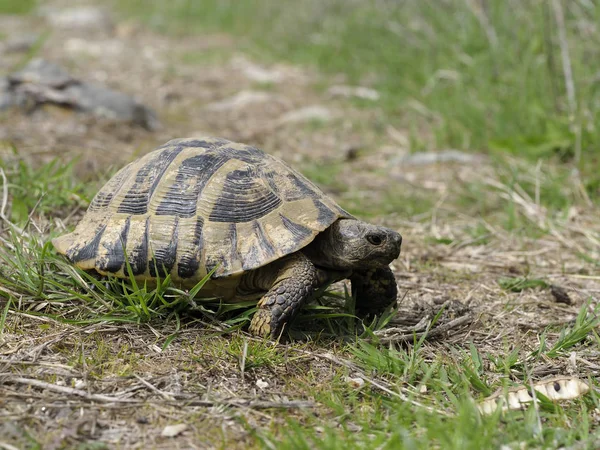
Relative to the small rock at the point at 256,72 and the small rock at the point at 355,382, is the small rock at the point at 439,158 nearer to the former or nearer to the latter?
the small rock at the point at 256,72

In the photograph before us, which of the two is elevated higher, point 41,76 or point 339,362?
point 339,362

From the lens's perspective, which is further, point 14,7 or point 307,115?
point 14,7

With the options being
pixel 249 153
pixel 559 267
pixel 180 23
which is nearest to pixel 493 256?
pixel 559 267

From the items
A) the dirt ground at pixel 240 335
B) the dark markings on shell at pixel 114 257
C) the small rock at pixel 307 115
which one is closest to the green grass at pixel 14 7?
the dirt ground at pixel 240 335

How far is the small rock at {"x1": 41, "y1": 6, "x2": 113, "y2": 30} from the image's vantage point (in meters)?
12.8

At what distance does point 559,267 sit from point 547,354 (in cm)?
135

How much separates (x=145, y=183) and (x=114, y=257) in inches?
14.5

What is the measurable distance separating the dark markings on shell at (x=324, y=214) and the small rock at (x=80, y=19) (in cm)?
1103

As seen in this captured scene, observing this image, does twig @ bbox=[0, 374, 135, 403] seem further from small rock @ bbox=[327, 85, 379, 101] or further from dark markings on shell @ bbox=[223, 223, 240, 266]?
small rock @ bbox=[327, 85, 379, 101]

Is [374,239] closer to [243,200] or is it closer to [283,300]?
[283,300]

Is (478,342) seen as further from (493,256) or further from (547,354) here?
(493,256)

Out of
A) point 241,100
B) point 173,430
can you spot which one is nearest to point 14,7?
point 241,100

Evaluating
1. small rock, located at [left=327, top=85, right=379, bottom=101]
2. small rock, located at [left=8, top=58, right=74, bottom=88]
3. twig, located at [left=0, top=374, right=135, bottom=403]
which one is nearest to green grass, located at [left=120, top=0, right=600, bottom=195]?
small rock, located at [left=327, top=85, right=379, bottom=101]

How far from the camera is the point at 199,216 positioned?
2.84m
